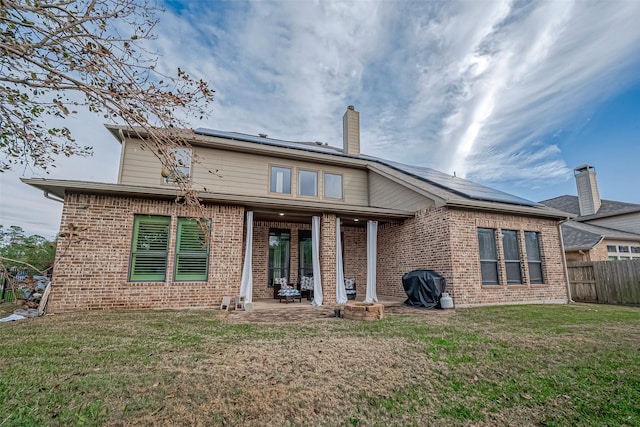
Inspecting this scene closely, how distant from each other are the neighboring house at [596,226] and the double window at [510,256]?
2197 millimetres

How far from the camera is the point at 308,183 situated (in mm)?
11375

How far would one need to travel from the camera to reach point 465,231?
8688 mm

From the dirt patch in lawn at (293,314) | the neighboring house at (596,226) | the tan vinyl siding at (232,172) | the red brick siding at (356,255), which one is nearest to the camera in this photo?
the dirt patch in lawn at (293,314)

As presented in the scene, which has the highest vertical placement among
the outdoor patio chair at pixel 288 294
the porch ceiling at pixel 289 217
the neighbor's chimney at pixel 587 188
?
the neighbor's chimney at pixel 587 188

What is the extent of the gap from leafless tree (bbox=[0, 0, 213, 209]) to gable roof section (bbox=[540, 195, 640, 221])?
19.6 metres

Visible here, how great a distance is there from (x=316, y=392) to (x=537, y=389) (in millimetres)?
2189

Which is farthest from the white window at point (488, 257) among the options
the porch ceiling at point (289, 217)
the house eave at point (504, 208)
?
the porch ceiling at point (289, 217)

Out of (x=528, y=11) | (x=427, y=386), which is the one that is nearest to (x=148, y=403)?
(x=427, y=386)

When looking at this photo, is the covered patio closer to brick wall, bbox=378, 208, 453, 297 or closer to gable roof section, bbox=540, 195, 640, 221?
brick wall, bbox=378, 208, 453, 297

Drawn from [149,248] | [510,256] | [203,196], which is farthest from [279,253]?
[510,256]

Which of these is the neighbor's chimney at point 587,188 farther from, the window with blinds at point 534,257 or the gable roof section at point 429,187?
the window with blinds at point 534,257

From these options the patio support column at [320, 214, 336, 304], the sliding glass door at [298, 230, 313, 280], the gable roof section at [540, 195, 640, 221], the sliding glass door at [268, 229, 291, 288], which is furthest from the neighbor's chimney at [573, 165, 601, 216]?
the sliding glass door at [268, 229, 291, 288]

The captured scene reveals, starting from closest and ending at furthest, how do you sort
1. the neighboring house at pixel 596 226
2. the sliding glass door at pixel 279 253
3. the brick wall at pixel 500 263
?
the brick wall at pixel 500 263 → the sliding glass door at pixel 279 253 → the neighboring house at pixel 596 226

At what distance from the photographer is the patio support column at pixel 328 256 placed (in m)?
8.85
